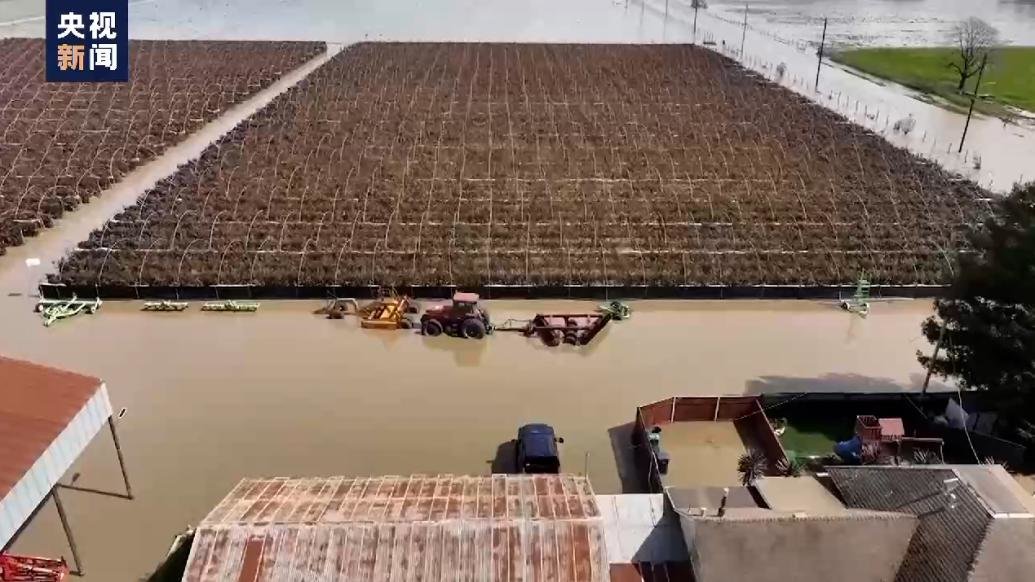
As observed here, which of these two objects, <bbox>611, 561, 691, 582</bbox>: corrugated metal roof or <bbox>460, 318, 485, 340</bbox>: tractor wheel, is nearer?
<bbox>611, 561, 691, 582</bbox>: corrugated metal roof

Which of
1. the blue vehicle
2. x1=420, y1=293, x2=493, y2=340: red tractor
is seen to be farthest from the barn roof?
x1=420, y1=293, x2=493, y2=340: red tractor

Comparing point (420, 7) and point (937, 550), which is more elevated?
point (420, 7)

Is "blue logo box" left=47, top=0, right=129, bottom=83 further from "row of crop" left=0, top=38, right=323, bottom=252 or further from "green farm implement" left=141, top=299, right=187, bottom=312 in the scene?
"green farm implement" left=141, top=299, right=187, bottom=312

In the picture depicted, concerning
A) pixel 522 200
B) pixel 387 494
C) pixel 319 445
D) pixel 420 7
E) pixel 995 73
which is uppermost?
pixel 420 7

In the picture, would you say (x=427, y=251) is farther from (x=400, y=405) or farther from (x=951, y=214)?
(x=951, y=214)

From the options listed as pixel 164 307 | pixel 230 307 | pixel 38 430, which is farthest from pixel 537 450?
pixel 164 307

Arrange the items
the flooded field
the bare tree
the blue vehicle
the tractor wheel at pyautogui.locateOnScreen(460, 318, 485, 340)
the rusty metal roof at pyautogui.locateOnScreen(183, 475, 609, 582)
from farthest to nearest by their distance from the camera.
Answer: the flooded field → the bare tree → the tractor wheel at pyautogui.locateOnScreen(460, 318, 485, 340) → the blue vehicle → the rusty metal roof at pyautogui.locateOnScreen(183, 475, 609, 582)

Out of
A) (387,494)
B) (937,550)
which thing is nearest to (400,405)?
(387,494)
